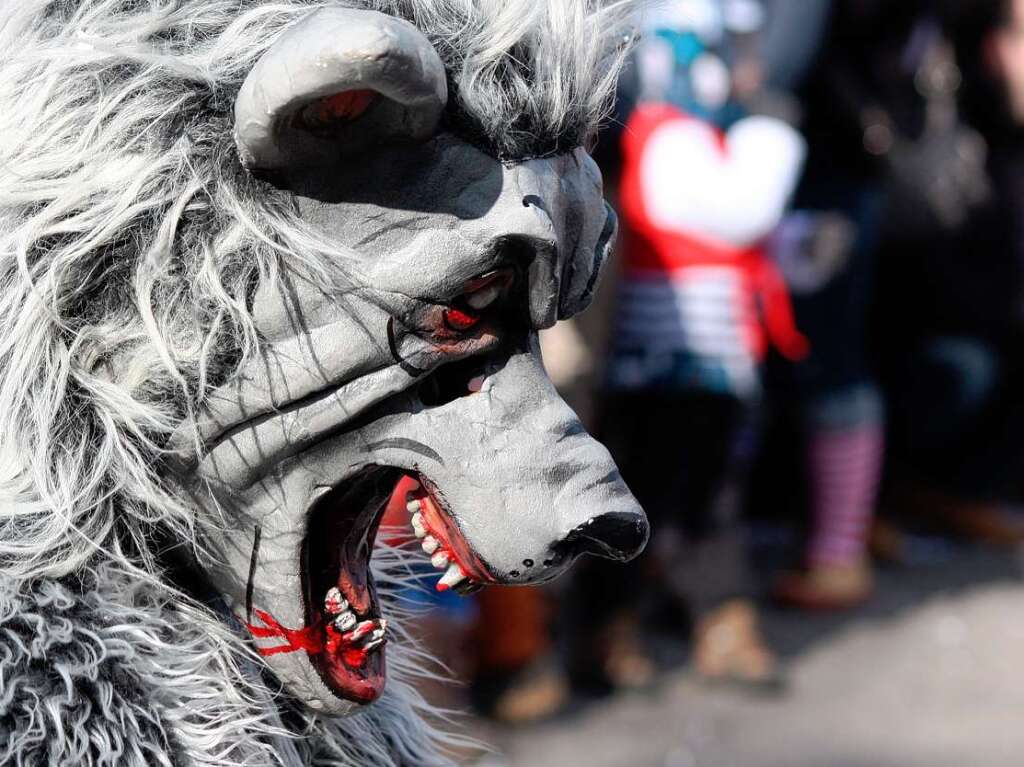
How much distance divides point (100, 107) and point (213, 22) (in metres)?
0.11

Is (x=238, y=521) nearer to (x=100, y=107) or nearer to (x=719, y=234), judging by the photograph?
(x=100, y=107)

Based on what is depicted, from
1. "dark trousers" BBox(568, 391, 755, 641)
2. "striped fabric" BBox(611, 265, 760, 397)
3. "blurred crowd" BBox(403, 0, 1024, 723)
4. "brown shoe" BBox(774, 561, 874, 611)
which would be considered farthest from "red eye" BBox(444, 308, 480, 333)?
"brown shoe" BBox(774, 561, 874, 611)

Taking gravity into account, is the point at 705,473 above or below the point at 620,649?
above

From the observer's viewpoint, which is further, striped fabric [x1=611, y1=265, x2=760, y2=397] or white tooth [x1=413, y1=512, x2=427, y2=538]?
striped fabric [x1=611, y1=265, x2=760, y2=397]

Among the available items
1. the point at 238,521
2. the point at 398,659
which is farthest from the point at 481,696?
the point at 238,521

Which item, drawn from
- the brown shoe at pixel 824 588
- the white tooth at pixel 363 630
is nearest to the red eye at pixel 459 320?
the white tooth at pixel 363 630

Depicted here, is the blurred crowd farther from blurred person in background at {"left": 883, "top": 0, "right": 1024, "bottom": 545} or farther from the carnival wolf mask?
the carnival wolf mask

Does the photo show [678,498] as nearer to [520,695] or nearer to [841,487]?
[520,695]

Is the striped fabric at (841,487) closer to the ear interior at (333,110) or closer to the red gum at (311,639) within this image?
the red gum at (311,639)

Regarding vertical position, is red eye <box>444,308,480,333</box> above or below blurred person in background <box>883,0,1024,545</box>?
above

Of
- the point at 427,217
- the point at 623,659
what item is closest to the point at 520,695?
the point at 623,659

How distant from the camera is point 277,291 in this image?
0.96m

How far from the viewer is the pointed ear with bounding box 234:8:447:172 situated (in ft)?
2.77

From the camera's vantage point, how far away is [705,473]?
10.6ft
